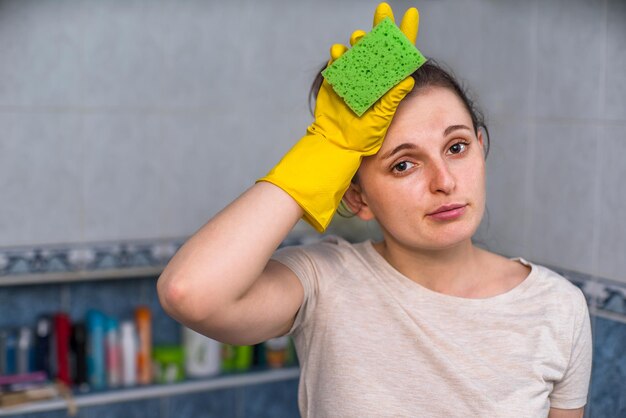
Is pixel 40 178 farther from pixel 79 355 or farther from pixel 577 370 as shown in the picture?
pixel 577 370

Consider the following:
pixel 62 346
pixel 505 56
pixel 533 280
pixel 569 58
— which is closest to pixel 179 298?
pixel 533 280

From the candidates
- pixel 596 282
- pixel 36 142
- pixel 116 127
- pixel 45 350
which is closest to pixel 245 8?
pixel 116 127

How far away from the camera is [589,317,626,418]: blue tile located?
1963 mm

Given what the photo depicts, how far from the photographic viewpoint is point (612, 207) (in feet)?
6.41

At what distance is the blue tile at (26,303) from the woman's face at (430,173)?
5.64ft

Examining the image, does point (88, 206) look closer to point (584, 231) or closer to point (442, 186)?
point (584, 231)

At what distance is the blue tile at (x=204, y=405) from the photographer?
2.76 m

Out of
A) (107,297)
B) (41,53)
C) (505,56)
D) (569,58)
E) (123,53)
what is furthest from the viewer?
(107,297)

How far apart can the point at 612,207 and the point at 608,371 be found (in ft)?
1.30

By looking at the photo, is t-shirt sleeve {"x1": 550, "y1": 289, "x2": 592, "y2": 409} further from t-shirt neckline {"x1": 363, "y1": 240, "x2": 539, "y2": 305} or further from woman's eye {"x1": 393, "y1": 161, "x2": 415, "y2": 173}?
woman's eye {"x1": 393, "y1": 161, "x2": 415, "y2": 173}

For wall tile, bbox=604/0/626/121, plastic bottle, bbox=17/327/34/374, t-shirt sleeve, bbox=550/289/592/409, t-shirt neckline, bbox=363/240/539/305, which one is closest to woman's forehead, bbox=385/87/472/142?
t-shirt neckline, bbox=363/240/539/305

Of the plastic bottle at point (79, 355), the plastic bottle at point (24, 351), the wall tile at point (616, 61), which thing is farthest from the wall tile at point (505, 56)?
the plastic bottle at point (24, 351)

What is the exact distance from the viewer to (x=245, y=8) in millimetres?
2826

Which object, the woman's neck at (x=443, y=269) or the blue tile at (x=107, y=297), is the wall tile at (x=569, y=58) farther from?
the blue tile at (x=107, y=297)
